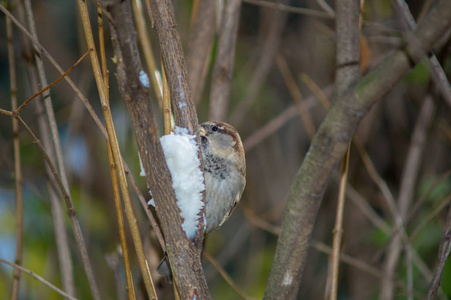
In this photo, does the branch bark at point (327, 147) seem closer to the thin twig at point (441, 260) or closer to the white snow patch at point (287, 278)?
the white snow patch at point (287, 278)

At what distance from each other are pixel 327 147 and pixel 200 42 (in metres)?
1.17

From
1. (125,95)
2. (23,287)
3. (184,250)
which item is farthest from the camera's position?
(23,287)

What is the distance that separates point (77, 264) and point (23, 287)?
1.08 ft

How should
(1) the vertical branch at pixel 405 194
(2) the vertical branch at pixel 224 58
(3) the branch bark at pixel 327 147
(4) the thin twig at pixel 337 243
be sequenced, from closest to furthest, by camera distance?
(3) the branch bark at pixel 327 147 < (4) the thin twig at pixel 337 243 < (2) the vertical branch at pixel 224 58 < (1) the vertical branch at pixel 405 194

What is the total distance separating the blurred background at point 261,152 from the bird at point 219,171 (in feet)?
1.90

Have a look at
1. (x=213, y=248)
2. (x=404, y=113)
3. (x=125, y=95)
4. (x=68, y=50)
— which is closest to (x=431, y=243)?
(x=404, y=113)

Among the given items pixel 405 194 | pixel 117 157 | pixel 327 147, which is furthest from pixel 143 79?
pixel 405 194

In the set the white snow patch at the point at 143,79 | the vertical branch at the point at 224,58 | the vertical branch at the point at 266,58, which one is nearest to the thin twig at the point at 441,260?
the white snow patch at the point at 143,79

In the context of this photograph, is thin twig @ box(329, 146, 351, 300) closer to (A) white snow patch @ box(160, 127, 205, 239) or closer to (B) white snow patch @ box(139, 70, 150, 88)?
(A) white snow patch @ box(160, 127, 205, 239)

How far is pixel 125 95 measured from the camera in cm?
93

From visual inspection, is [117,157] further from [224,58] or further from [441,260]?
[224,58]

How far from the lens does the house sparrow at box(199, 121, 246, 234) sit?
187 cm

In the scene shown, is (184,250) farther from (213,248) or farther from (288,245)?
(213,248)

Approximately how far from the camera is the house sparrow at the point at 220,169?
6.13 feet
